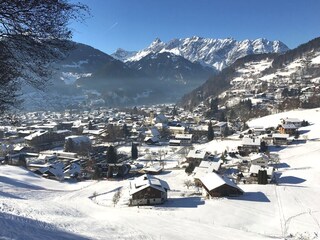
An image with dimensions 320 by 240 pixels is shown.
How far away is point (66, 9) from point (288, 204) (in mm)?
22902

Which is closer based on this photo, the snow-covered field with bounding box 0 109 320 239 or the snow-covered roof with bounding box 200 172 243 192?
the snow-covered field with bounding box 0 109 320 239

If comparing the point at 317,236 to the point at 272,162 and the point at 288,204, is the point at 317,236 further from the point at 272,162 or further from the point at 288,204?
the point at 272,162

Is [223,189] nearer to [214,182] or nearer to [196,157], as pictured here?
[214,182]

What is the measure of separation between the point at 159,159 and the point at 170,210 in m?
30.0

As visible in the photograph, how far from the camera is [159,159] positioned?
176 feet

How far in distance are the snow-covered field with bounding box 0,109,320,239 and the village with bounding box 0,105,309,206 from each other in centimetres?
120

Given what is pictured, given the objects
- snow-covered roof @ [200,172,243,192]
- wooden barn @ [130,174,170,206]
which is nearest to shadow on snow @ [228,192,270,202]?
snow-covered roof @ [200,172,243,192]

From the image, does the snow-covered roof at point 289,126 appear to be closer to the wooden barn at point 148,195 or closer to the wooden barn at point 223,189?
the wooden barn at point 223,189

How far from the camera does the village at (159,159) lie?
95.5ft

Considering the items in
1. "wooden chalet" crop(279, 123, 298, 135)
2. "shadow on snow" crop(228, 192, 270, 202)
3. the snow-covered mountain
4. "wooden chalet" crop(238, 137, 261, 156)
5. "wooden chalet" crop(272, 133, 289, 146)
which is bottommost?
"shadow on snow" crop(228, 192, 270, 202)

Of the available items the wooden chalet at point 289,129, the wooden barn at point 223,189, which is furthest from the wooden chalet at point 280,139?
the wooden barn at point 223,189

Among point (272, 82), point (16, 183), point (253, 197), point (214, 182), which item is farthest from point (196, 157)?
point (272, 82)

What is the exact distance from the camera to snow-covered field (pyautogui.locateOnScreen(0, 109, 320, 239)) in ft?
41.4

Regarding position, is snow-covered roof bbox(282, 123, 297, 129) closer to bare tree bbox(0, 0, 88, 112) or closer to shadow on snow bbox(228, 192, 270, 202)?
shadow on snow bbox(228, 192, 270, 202)
